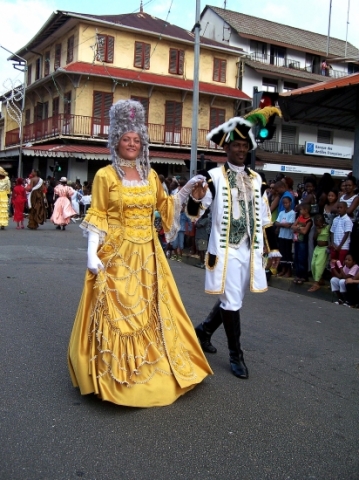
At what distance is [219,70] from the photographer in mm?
34625

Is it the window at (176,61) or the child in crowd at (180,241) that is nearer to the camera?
the child in crowd at (180,241)

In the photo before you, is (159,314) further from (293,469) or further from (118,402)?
(293,469)

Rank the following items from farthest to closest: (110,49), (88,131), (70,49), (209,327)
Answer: (70,49)
(110,49)
(88,131)
(209,327)

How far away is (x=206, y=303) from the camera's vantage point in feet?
25.3

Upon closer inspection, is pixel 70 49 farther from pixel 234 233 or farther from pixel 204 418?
pixel 204 418

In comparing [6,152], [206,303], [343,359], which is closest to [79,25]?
[6,152]

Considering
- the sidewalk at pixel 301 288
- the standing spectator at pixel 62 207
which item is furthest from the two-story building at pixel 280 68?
the sidewalk at pixel 301 288

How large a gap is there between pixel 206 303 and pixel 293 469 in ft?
15.2

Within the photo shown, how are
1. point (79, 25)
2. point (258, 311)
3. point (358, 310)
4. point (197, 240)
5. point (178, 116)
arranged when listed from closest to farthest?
point (258, 311) < point (358, 310) < point (197, 240) < point (79, 25) < point (178, 116)

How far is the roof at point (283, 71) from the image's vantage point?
35281mm

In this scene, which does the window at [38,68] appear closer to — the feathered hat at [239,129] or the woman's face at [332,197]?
the woman's face at [332,197]

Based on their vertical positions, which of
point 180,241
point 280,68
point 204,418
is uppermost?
point 280,68

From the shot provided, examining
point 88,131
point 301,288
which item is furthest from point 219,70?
point 301,288

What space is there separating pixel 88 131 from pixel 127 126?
27.6 m
